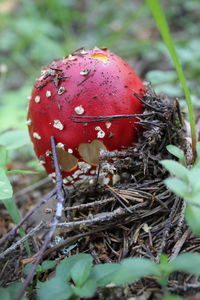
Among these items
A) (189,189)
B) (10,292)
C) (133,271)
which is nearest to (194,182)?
(189,189)

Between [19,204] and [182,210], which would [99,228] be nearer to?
[182,210]

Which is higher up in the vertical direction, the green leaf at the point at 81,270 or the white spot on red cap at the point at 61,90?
the white spot on red cap at the point at 61,90

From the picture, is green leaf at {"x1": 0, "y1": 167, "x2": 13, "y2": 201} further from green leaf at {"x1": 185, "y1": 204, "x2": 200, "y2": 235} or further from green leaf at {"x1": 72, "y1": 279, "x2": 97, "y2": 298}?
green leaf at {"x1": 185, "y1": 204, "x2": 200, "y2": 235}

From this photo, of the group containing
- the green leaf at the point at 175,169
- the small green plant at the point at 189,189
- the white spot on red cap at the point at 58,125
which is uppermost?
the white spot on red cap at the point at 58,125

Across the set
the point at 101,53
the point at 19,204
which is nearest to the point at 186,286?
the point at 101,53

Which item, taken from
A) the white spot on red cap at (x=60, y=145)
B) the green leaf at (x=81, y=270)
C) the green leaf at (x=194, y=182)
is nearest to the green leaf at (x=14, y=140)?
the white spot on red cap at (x=60, y=145)

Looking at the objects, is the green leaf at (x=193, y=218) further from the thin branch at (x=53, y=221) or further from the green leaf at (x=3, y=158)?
the green leaf at (x=3, y=158)
